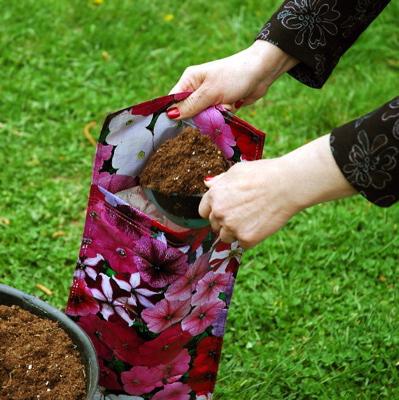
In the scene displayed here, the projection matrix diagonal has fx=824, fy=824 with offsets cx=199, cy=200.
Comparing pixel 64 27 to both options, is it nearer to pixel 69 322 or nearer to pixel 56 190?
pixel 56 190

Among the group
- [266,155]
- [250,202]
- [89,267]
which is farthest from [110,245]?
[266,155]

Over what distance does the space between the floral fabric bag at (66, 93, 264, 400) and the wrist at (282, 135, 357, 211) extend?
0.33 m

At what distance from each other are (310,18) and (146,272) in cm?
72

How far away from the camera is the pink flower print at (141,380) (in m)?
2.07

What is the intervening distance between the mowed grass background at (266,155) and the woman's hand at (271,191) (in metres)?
0.80

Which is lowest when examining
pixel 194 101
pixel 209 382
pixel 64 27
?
pixel 209 382

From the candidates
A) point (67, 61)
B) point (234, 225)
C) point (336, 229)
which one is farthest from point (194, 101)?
point (67, 61)

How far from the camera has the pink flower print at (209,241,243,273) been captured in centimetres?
198

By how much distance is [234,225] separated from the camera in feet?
5.57

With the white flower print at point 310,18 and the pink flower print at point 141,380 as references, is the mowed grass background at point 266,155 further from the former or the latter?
the white flower print at point 310,18

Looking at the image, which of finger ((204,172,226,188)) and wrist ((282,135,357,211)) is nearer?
wrist ((282,135,357,211))

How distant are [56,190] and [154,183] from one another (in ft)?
4.09

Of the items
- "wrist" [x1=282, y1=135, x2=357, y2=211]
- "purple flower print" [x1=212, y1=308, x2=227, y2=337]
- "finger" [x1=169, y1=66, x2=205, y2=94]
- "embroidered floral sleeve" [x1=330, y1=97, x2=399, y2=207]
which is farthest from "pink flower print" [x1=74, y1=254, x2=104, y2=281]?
"embroidered floral sleeve" [x1=330, y1=97, x2=399, y2=207]

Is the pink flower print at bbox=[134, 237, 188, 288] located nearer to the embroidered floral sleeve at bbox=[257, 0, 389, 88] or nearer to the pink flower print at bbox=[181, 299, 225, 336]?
the pink flower print at bbox=[181, 299, 225, 336]
